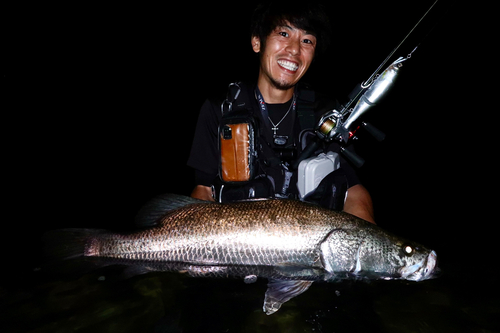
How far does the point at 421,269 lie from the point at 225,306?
53.9 inches

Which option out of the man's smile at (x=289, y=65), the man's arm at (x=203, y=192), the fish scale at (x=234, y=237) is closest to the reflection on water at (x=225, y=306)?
the fish scale at (x=234, y=237)

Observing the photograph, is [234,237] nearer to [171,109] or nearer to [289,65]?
[289,65]

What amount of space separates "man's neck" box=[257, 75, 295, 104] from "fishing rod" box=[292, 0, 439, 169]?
31.4 inches

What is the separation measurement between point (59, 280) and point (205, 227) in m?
1.20

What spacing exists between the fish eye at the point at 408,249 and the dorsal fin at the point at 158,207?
1536 mm

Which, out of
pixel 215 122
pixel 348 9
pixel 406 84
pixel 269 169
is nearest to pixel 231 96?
pixel 215 122

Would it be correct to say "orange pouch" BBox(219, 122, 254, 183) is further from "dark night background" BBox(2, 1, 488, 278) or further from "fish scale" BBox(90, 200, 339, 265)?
"dark night background" BBox(2, 1, 488, 278)

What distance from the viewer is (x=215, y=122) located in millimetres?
3463

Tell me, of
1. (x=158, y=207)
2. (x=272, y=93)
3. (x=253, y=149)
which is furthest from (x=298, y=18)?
(x=158, y=207)

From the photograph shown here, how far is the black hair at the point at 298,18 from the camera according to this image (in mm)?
3281

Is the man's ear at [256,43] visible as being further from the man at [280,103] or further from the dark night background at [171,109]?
the dark night background at [171,109]

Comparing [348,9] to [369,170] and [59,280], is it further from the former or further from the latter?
[59,280]

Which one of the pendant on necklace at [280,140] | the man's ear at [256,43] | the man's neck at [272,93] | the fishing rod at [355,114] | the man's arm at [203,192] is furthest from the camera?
the man's ear at [256,43]

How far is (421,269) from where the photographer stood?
82.4 inches
